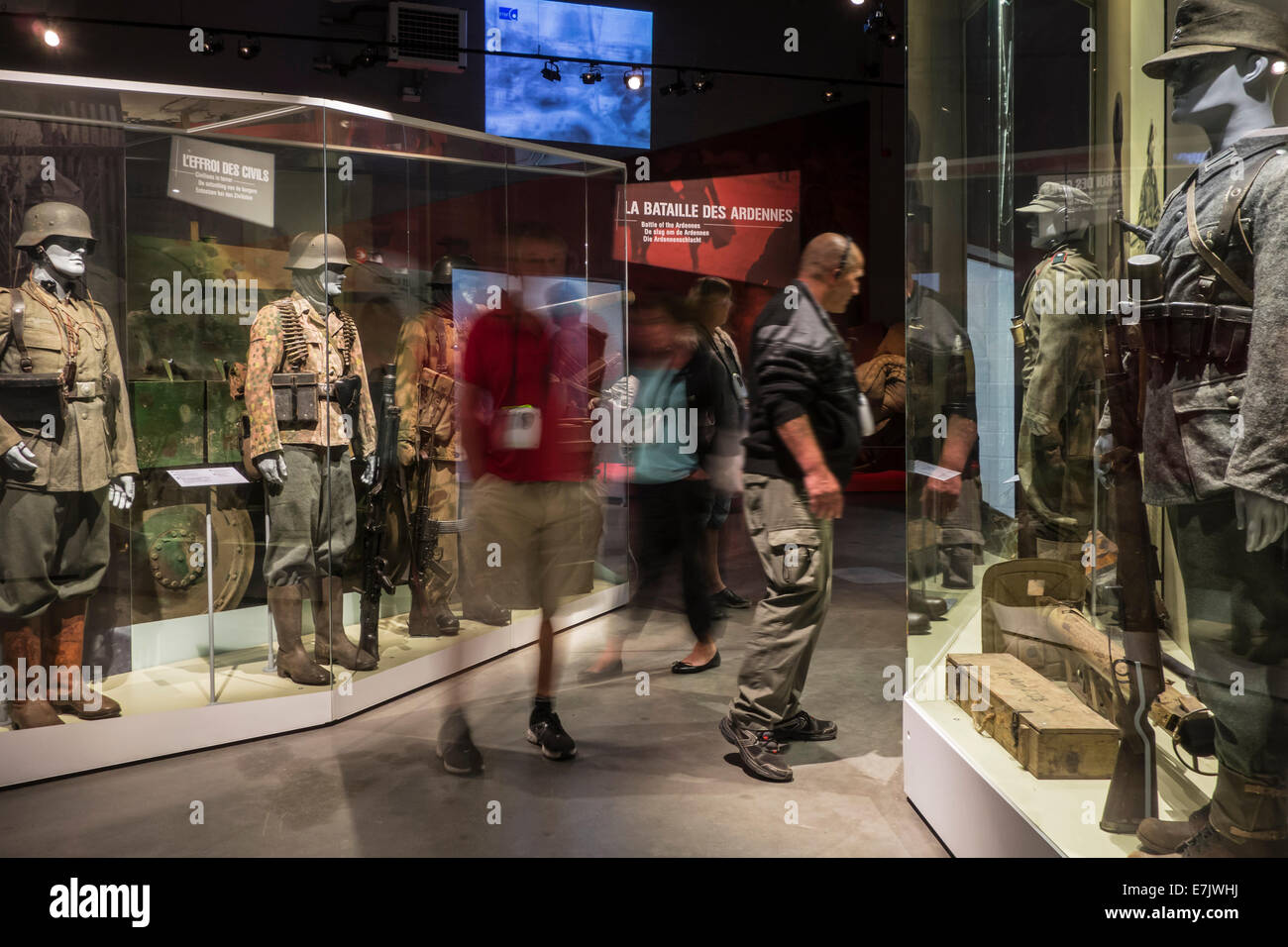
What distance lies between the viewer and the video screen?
9.04 metres

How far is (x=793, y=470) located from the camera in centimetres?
336

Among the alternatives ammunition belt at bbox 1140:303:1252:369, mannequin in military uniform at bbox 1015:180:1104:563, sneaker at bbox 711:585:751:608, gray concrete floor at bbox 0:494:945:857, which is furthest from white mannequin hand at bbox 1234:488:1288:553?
sneaker at bbox 711:585:751:608

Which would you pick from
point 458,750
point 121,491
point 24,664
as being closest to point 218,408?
point 121,491

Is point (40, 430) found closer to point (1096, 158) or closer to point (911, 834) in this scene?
point (911, 834)

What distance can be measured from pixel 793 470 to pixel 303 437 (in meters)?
2.06

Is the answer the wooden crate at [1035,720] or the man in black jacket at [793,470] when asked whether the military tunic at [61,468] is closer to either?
the man in black jacket at [793,470]

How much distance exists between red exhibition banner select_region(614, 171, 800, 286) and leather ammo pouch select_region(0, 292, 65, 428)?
7.14 m

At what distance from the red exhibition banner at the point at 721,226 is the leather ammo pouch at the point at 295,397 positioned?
6438 millimetres

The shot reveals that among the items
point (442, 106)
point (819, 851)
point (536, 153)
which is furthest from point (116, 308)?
point (442, 106)

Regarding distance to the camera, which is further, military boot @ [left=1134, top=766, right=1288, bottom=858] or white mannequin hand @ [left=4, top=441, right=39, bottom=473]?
white mannequin hand @ [left=4, top=441, right=39, bottom=473]

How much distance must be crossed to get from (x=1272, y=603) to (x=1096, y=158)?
3.49ft

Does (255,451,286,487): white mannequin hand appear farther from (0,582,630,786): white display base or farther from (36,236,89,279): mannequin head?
(36,236,89,279): mannequin head

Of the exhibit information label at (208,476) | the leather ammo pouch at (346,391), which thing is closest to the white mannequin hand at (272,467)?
the exhibit information label at (208,476)

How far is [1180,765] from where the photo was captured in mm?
2213
